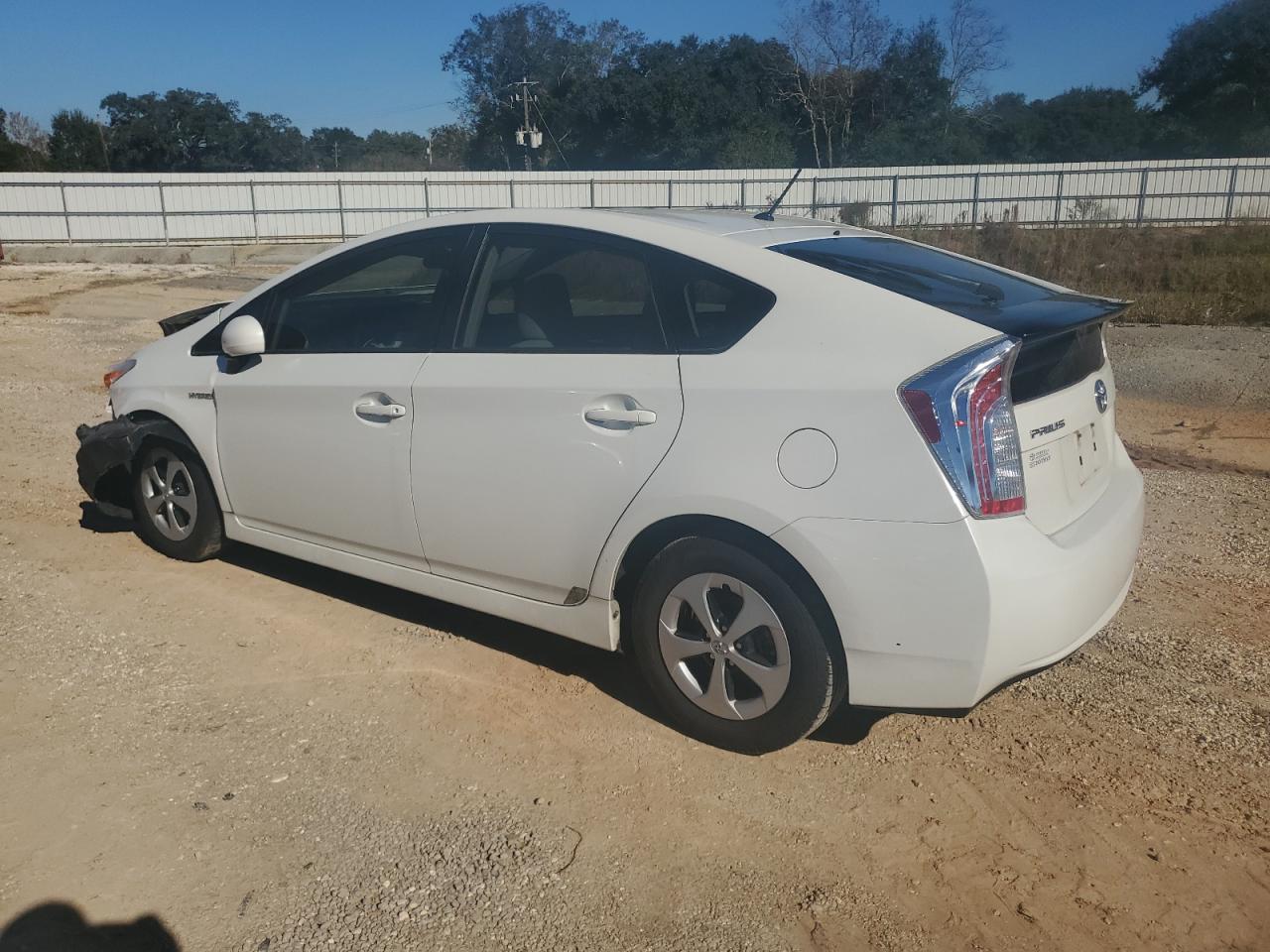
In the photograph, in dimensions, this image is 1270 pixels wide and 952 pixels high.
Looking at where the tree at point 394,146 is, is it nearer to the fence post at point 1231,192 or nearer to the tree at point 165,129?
the tree at point 165,129

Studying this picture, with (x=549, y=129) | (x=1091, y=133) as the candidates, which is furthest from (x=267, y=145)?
(x=1091, y=133)

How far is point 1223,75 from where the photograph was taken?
5203cm

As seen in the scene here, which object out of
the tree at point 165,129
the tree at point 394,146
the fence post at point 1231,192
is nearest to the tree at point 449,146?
the tree at point 394,146

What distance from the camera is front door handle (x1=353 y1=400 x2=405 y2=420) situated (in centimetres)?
409

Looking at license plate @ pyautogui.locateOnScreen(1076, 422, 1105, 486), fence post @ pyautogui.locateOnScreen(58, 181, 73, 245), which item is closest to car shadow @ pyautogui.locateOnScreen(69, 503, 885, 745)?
license plate @ pyautogui.locateOnScreen(1076, 422, 1105, 486)

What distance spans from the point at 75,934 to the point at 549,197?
104 feet

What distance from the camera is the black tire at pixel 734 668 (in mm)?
3217

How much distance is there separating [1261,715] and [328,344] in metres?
3.77

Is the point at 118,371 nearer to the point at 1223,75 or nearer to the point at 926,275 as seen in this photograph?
the point at 926,275

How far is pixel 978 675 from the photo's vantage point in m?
3.02

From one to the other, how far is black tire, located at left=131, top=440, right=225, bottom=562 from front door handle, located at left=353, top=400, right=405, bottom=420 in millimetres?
1239

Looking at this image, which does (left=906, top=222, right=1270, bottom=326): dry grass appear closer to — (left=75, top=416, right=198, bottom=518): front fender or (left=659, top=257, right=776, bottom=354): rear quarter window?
(left=659, top=257, right=776, bottom=354): rear quarter window

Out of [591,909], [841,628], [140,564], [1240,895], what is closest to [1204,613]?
[1240,895]

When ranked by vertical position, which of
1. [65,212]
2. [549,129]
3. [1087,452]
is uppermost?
[549,129]
